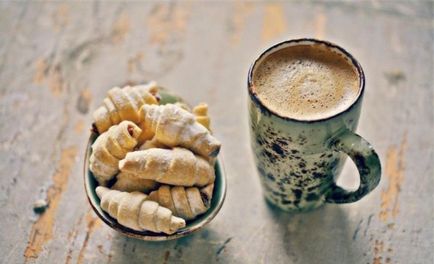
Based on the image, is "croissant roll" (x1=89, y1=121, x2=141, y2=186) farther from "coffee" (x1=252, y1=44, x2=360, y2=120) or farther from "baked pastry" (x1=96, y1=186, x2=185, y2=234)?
"coffee" (x1=252, y1=44, x2=360, y2=120)

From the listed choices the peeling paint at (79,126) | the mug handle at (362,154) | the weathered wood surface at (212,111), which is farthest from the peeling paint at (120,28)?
the mug handle at (362,154)

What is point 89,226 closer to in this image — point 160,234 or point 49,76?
point 160,234

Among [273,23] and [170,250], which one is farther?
[273,23]

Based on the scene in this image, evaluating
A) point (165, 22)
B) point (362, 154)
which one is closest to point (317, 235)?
point (362, 154)

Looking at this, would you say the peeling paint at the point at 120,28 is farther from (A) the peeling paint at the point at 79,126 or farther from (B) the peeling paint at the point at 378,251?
(B) the peeling paint at the point at 378,251

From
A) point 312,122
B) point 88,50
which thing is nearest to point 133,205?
point 312,122

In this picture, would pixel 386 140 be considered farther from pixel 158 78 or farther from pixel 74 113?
pixel 74 113

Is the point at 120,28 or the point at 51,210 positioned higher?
the point at 120,28
